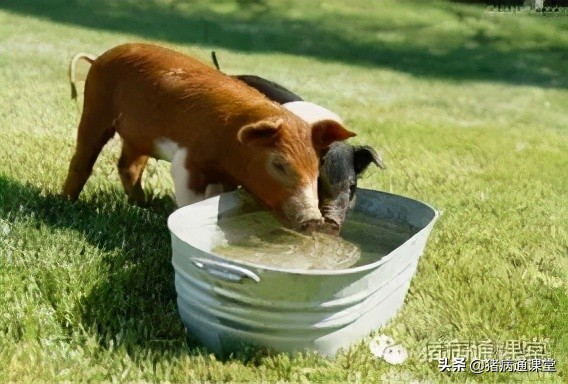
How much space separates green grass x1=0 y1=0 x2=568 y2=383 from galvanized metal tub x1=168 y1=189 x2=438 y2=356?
4 cm

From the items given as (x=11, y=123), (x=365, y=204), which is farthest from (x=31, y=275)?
(x=11, y=123)

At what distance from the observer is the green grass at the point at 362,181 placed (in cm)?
165

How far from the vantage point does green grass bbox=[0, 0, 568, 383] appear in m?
1.65

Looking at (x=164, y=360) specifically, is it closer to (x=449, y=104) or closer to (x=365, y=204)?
(x=365, y=204)

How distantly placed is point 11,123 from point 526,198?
6.15 ft

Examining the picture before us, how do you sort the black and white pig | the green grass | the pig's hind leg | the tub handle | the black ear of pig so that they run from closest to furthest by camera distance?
1. the tub handle
2. the green grass
3. the black and white pig
4. the black ear of pig
5. the pig's hind leg

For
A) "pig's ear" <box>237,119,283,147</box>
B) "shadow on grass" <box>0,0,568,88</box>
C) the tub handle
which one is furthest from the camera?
"shadow on grass" <box>0,0,568,88</box>

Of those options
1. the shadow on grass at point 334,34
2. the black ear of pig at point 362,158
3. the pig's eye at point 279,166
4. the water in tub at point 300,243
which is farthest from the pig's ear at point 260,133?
the shadow on grass at point 334,34

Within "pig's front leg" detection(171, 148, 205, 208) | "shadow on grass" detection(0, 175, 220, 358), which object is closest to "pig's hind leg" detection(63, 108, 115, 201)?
"shadow on grass" detection(0, 175, 220, 358)

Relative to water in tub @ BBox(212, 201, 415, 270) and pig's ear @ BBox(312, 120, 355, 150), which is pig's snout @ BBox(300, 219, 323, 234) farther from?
pig's ear @ BBox(312, 120, 355, 150)

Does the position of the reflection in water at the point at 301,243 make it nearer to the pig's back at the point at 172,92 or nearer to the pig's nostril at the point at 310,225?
the pig's nostril at the point at 310,225

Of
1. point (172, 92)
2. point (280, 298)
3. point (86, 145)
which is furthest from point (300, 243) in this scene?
point (86, 145)

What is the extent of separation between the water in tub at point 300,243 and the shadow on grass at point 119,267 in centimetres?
18

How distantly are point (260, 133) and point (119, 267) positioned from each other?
1.44 ft
